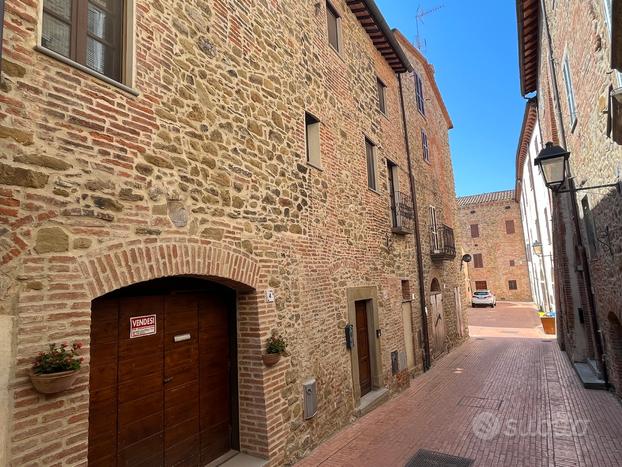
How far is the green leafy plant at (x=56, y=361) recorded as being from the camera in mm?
2578

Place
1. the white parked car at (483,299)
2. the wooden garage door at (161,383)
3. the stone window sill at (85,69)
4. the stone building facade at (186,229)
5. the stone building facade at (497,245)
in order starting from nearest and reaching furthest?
the stone building facade at (186,229)
the stone window sill at (85,69)
the wooden garage door at (161,383)
the white parked car at (483,299)
the stone building facade at (497,245)

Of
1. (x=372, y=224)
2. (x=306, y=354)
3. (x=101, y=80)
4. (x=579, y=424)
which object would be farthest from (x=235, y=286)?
(x=579, y=424)

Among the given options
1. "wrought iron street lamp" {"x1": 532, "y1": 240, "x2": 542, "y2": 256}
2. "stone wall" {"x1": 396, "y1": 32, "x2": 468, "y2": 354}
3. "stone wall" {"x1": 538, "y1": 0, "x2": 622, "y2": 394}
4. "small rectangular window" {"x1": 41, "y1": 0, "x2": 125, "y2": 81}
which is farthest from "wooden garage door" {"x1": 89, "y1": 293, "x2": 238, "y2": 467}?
"wrought iron street lamp" {"x1": 532, "y1": 240, "x2": 542, "y2": 256}

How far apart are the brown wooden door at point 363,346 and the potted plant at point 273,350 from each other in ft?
10.7

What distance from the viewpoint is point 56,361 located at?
8.61ft

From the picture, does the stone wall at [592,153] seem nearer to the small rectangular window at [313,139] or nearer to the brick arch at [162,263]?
the small rectangular window at [313,139]

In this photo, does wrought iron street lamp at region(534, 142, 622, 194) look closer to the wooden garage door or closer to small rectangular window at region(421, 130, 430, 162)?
the wooden garage door

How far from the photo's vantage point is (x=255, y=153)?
5.11m

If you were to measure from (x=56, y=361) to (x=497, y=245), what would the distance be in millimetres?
37782

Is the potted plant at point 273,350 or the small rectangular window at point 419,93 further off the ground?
the small rectangular window at point 419,93

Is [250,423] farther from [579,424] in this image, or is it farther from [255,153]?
[579,424]

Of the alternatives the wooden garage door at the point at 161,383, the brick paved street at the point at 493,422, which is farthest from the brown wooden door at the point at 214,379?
the brick paved street at the point at 493,422

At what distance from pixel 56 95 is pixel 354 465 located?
553 cm

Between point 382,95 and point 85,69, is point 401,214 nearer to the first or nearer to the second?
point 382,95
